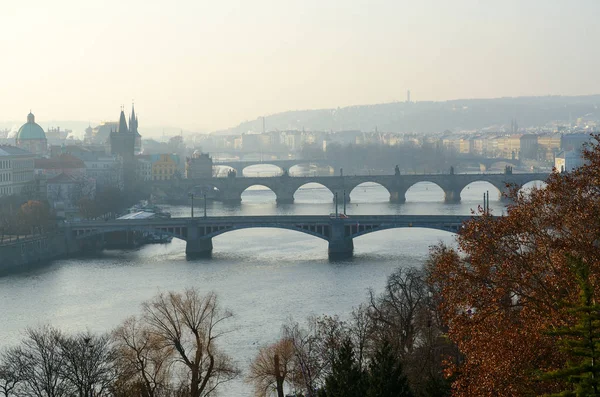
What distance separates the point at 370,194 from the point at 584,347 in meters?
50.5

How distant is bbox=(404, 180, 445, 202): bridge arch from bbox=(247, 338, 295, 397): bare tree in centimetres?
3730

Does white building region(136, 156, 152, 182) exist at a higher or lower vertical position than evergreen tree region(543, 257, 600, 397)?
higher

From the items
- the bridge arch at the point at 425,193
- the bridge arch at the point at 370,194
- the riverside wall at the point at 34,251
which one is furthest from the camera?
the bridge arch at the point at 425,193

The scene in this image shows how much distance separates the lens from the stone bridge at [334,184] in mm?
52312

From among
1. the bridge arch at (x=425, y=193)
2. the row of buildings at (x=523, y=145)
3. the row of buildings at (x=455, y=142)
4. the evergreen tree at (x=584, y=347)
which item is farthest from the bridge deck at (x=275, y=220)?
the row of buildings at (x=523, y=145)

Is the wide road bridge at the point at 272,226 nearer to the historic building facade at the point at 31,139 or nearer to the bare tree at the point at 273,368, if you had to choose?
the bare tree at the point at 273,368

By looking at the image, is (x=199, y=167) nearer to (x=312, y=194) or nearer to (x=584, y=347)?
(x=312, y=194)

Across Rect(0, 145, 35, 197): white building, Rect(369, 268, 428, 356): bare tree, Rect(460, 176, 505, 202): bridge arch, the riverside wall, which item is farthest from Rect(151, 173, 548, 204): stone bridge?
Rect(369, 268, 428, 356): bare tree

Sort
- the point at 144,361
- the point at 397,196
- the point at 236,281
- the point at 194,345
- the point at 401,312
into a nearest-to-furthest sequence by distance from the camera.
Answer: the point at 144,361, the point at 194,345, the point at 401,312, the point at 236,281, the point at 397,196

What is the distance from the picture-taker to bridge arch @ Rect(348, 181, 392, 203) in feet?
171

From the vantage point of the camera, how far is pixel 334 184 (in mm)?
55250

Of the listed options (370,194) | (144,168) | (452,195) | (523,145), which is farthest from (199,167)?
(523,145)

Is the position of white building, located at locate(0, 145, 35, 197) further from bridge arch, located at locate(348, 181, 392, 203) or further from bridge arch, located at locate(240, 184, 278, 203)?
bridge arch, located at locate(348, 181, 392, 203)

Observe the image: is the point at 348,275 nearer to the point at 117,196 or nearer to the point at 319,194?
the point at 117,196
